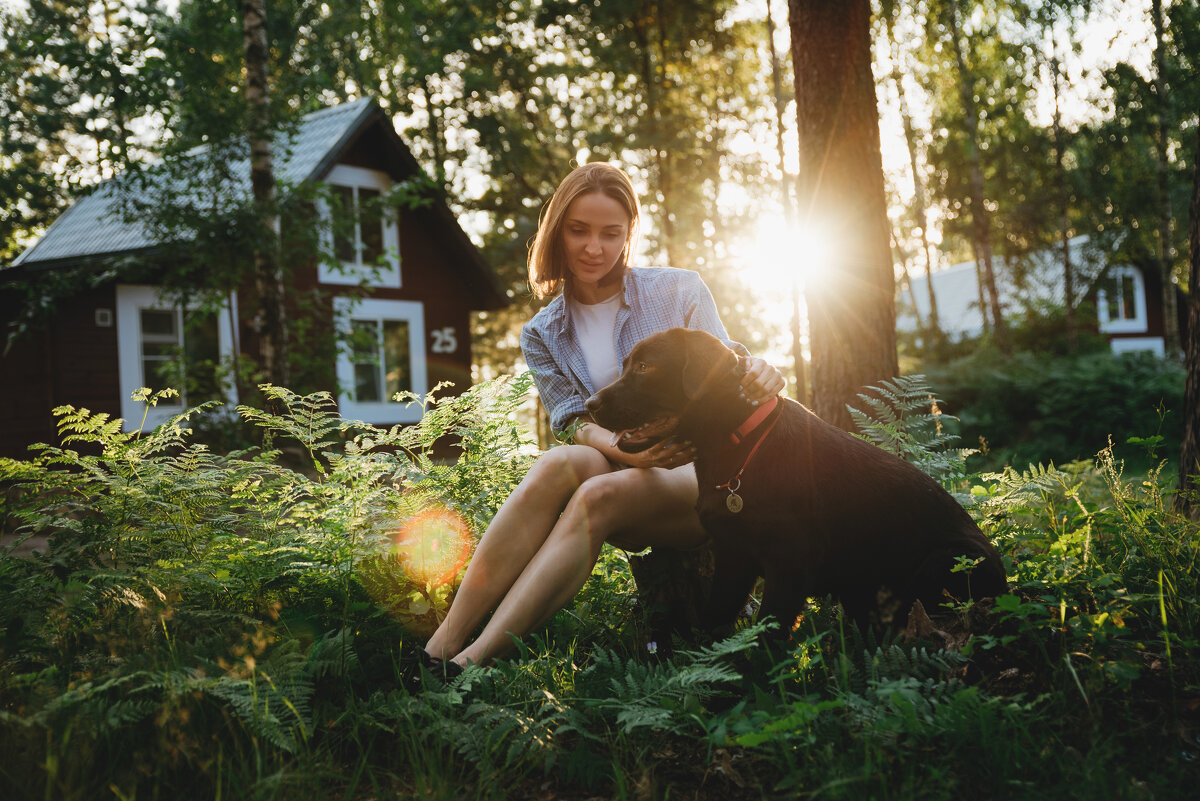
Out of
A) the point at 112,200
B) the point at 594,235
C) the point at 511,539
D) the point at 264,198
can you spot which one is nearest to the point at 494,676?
the point at 511,539

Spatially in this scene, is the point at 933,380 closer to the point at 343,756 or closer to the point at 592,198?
the point at 592,198

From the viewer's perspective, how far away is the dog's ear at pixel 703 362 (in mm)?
3141

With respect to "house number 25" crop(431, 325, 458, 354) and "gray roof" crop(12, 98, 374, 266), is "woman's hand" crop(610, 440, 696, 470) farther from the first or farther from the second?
"house number 25" crop(431, 325, 458, 354)

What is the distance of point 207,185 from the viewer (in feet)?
33.5

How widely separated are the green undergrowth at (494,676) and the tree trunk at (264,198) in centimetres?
678

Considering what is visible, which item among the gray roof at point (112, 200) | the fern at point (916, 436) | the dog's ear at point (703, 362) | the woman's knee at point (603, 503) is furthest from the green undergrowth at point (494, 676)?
the gray roof at point (112, 200)

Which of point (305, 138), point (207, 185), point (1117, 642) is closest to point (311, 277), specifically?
point (305, 138)

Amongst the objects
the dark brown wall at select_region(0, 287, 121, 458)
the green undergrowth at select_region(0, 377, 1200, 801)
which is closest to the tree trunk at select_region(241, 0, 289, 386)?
the green undergrowth at select_region(0, 377, 1200, 801)

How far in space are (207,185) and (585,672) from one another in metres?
9.84

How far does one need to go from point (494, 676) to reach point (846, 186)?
12.5 feet

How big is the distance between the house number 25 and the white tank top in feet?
53.9

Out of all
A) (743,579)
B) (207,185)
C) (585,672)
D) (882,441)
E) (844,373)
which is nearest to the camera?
(585,672)

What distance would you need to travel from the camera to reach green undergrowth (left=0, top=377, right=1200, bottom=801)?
79.4 inches

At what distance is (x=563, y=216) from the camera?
12.4 feet
